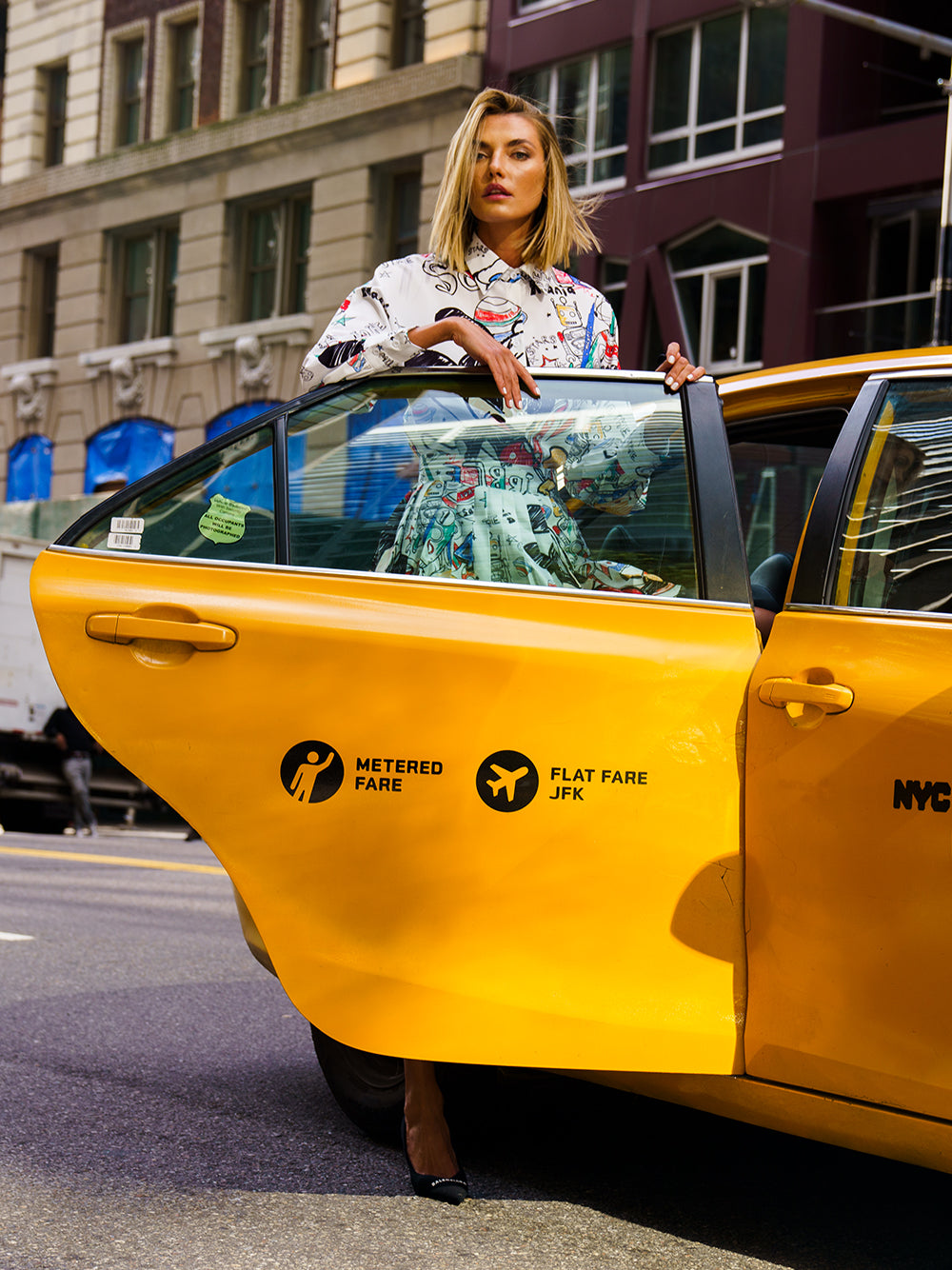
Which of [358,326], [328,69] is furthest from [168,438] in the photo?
[358,326]

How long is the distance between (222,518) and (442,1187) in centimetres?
147

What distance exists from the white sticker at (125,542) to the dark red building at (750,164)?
50.7ft

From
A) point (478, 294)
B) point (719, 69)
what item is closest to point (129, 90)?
point (719, 69)

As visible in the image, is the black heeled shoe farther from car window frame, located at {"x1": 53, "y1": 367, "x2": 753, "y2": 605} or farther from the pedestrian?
the pedestrian

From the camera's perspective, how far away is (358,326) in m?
3.32

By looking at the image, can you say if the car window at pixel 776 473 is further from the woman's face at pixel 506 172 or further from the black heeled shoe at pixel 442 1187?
the black heeled shoe at pixel 442 1187

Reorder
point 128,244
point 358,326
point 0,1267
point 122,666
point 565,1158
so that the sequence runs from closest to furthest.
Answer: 1. point 0,1267
2. point 122,666
3. point 358,326
4. point 565,1158
5. point 128,244

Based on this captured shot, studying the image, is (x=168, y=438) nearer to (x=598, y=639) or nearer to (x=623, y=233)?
(x=623, y=233)

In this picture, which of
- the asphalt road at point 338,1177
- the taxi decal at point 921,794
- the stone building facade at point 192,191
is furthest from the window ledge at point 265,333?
the taxi decal at point 921,794

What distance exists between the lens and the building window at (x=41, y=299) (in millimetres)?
28344

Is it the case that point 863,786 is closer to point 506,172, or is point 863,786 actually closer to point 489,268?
point 489,268

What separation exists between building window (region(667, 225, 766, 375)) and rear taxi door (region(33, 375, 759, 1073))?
53.7ft

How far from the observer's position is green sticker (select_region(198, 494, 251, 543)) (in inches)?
125

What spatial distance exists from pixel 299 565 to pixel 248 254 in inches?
901
